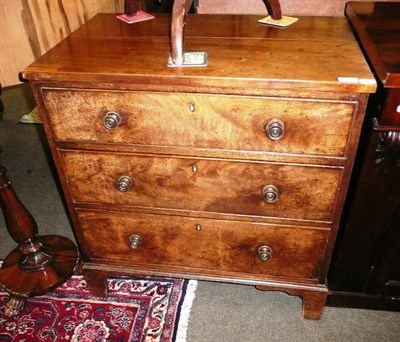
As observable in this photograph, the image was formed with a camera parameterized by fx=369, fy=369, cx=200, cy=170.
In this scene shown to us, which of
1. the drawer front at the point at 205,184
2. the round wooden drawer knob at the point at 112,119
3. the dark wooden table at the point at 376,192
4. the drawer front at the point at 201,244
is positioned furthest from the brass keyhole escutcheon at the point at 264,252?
the round wooden drawer knob at the point at 112,119

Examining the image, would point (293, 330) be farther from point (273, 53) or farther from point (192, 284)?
point (273, 53)

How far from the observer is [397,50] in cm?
101

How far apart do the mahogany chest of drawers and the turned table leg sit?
296 mm

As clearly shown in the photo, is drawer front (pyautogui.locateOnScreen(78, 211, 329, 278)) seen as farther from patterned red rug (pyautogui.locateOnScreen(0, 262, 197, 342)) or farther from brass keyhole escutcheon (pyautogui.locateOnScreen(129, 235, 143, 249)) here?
patterned red rug (pyautogui.locateOnScreen(0, 262, 197, 342))

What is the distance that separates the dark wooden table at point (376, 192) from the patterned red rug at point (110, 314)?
0.64 metres

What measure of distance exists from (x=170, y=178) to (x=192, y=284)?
0.67 m

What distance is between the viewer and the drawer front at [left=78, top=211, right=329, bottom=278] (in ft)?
4.15

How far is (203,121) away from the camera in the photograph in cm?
105

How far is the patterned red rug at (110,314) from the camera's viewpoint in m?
1.46

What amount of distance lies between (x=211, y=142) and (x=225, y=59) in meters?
0.24

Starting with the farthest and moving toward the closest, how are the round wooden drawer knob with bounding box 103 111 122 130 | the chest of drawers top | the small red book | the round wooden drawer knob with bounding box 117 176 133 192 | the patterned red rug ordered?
the patterned red rug, the small red book, the round wooden drawer knob with bounding box 117 176 133 192, the round wooden drawer knob with bounding box 103 111 122 130, the chest of drawers top

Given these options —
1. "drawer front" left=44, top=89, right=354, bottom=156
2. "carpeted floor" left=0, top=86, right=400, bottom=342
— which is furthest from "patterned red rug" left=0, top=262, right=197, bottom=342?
"drawer front" left=44, top=89, right=354, bottom=156

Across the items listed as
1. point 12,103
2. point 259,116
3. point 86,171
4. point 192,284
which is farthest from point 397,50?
point 12,103

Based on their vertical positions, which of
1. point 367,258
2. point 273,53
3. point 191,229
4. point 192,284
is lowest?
point 192,284
